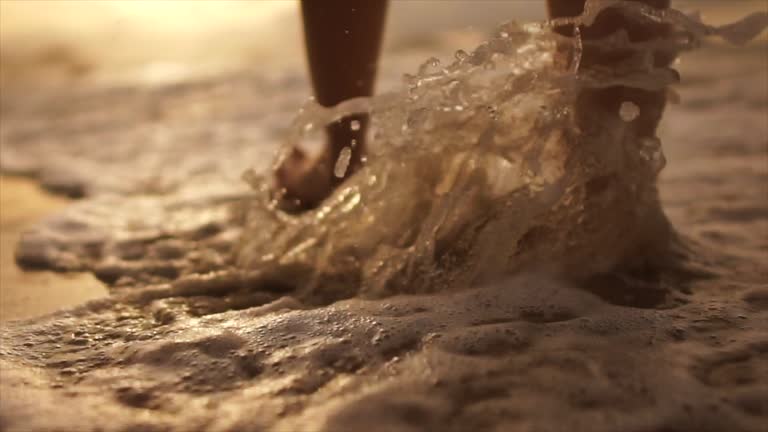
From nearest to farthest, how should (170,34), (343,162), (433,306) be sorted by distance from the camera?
(433,306) < (343,162) < (170,34)

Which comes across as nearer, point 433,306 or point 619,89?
point 433,306

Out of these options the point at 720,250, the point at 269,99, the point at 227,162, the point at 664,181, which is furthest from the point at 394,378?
the point at 269,99

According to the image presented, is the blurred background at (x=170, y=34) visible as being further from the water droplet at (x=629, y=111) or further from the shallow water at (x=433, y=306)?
the water droplet at (x=629, y=111)

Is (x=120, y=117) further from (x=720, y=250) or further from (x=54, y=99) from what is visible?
(x=720, y=250)

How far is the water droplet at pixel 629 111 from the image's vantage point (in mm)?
1523

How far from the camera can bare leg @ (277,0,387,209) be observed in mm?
1731

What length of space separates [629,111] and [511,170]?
0.25 metres

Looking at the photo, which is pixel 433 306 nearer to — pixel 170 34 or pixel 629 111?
pixel 629 111

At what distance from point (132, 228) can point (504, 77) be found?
1085 millimetres

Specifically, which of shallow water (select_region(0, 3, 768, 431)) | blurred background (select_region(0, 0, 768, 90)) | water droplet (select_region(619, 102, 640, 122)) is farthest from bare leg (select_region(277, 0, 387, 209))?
blurred background (select_region(0, 0, 768, 90))

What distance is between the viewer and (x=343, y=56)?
1.78 m

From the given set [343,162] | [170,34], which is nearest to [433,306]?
[343,162]

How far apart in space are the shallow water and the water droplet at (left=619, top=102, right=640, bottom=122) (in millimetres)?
14

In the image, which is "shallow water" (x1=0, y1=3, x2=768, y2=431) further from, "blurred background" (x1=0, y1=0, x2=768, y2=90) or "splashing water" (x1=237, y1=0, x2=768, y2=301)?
"blurred background" (x1=0, y1=0, x2=768, y2=90)
